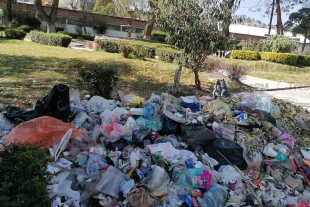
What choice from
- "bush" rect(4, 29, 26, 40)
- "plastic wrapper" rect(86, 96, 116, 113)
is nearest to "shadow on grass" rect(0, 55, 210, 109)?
"plastic wrapper" rect(86, 96, 116, 113)

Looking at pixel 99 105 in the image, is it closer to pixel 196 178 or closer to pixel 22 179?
pixel 196 178

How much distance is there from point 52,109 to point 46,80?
370 cm

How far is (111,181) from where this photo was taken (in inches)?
106

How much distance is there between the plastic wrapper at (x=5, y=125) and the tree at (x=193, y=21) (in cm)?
436

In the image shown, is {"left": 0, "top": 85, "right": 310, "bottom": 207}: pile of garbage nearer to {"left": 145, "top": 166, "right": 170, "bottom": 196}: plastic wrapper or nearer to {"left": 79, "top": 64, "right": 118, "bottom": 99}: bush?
{"left": 145, "top": 166, "right": 170, "bottom": 196}: plastic wrapper

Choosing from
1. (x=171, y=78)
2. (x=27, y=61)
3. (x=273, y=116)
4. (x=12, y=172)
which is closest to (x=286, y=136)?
→ (x=273, y=116)

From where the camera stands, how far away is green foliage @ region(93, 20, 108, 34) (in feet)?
108

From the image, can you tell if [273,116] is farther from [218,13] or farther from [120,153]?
[120,153]

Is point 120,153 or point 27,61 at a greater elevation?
point 27,61

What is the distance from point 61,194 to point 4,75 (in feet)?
18.8

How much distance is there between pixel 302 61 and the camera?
17.9 metres

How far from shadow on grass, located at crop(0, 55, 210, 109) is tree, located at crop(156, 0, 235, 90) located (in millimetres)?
1480

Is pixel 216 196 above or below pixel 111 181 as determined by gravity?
below

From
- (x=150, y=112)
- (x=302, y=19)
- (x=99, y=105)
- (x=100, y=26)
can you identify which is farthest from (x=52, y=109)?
(x=100, y=26)
